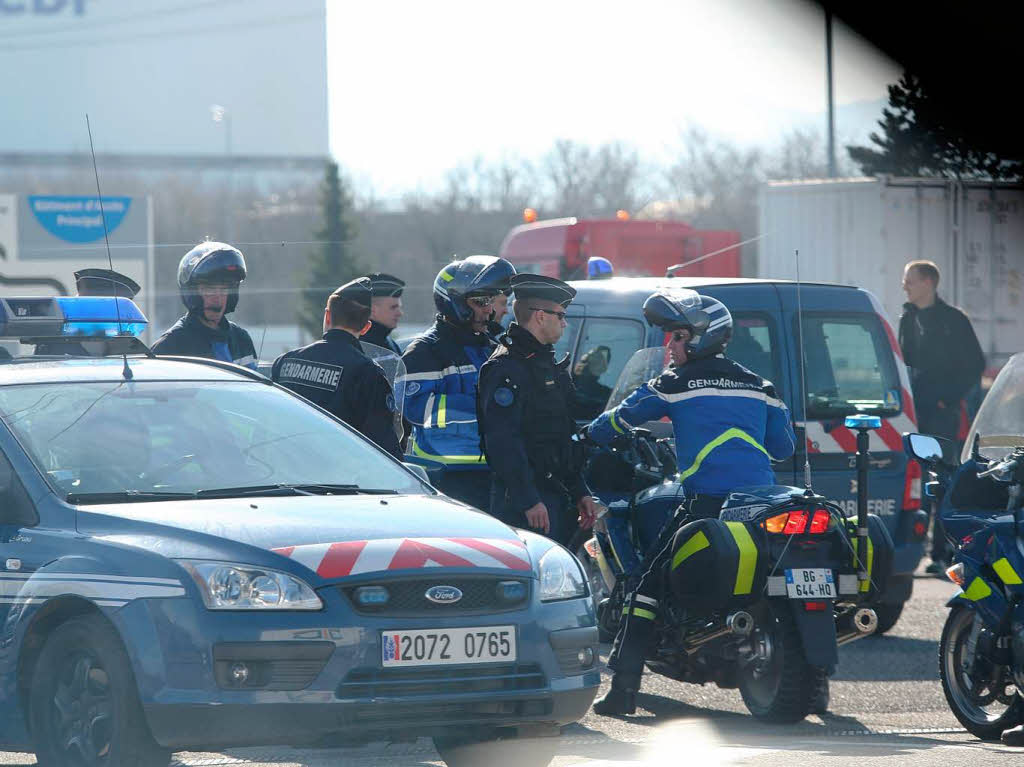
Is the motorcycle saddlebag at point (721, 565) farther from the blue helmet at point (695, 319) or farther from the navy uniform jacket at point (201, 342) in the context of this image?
the navy uniform jacket at point (201, 342)

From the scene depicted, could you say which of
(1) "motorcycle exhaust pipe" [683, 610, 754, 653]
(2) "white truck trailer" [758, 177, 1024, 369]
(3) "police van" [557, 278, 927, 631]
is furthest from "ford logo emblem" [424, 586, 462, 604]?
(2) "white truck trailer" [758, 177, 1024, 369]

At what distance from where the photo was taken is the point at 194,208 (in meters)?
53.8


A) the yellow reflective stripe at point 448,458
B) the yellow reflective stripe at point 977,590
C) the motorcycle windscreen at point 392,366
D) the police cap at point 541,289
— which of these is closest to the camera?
the yellow reflective stripe at point 977,590

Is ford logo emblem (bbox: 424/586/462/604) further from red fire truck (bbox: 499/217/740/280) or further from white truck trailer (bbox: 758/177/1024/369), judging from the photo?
red fire truck (bbox: 499/217/740/280)

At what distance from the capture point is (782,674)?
7.63 meters

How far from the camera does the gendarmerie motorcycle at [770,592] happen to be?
7516mm

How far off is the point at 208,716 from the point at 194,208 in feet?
162

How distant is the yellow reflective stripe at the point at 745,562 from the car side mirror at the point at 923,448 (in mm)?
778

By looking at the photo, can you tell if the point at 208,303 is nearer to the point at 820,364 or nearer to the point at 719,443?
the point at 719,443

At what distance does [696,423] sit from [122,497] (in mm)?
2693

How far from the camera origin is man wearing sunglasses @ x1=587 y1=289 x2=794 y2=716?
779 cm

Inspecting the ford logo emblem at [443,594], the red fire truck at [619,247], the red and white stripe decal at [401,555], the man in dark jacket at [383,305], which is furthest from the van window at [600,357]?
the red fire truck at [619,247]

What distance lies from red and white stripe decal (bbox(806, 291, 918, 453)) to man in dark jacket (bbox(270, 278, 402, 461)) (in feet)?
10.1

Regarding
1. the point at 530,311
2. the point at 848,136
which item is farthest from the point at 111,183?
the point at 530,311
